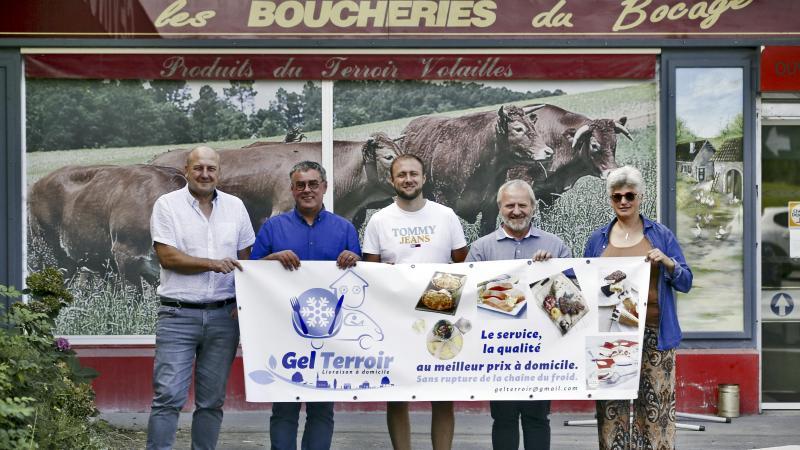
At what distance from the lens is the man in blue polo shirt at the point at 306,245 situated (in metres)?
6.72

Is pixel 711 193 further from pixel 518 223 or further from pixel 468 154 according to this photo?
pixel 518 223

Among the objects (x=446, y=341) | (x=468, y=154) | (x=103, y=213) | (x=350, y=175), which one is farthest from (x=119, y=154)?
(x=446, y=341)

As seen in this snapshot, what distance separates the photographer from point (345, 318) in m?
6.75

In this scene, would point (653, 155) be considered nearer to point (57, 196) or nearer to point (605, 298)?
point (605, 298)

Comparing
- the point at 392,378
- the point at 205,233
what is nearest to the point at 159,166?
the point at 205,233

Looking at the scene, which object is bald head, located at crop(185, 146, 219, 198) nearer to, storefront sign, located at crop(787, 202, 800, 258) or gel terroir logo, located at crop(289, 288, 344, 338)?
gel terroir logo, located at crop(289, 288, 344, 338)

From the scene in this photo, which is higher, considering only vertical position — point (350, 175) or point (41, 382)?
point (350, 175)

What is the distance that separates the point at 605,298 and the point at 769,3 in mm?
4377

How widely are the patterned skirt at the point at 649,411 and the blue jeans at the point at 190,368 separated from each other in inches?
93.3

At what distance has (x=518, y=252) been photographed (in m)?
6.73

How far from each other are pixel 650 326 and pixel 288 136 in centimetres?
429

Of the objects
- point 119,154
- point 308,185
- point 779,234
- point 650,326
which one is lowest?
point 650,326

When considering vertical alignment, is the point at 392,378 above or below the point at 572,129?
below

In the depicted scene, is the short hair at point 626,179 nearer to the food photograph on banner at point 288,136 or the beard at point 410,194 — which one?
the beard at point 410,194
